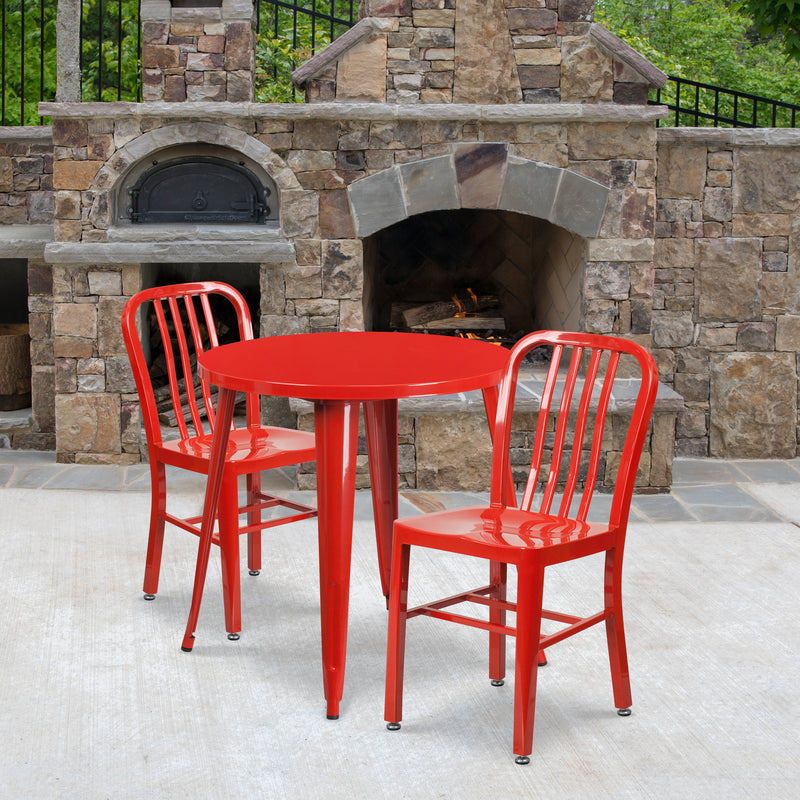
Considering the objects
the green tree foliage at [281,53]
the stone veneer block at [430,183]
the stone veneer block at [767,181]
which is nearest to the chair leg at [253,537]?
the stone veneer block at [430,183]

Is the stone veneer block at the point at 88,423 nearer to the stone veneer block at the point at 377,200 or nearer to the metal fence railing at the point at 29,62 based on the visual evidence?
the stone veneer block at the point at 377,200

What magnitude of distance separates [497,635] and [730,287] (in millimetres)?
3268

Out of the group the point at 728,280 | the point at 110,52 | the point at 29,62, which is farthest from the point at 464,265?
the point at 29,62

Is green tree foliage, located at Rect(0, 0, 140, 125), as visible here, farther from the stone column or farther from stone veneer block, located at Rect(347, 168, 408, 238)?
stone veneer block, located at Rect(347, 168, 408, 238)

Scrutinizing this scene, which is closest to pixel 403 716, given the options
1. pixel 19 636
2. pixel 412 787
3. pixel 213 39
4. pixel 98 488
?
pixel 412 787

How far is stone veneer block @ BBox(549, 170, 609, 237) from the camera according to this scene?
5.16 m

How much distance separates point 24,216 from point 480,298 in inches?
Result: 104

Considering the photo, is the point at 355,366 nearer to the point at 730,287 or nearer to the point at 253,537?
the point at 253,537

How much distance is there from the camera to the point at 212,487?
3289mm

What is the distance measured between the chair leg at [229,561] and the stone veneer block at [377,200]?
2116 mm

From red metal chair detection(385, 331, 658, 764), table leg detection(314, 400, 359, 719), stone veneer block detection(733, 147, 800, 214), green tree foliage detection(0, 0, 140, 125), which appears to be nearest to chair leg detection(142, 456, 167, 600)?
table leg detection(314, 400, 359, 719)

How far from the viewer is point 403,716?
2918 mm

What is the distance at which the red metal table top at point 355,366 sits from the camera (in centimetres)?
284

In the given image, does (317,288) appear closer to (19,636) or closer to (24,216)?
(24,216)
